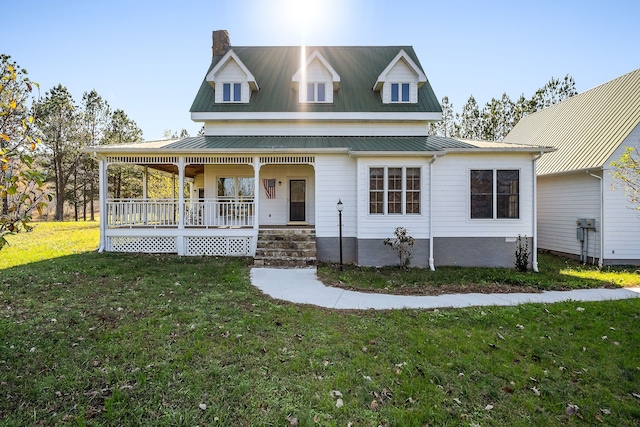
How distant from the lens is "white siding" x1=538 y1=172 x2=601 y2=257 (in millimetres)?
12727

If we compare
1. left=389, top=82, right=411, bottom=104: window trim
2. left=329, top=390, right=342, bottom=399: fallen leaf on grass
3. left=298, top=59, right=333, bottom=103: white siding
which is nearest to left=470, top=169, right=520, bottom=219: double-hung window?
left=389, top=82, right=411, bottom=104: window trim

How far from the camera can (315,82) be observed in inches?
577

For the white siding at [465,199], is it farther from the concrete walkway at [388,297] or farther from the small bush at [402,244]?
the concrete walkway at [388,297]

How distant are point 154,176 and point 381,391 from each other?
102ft

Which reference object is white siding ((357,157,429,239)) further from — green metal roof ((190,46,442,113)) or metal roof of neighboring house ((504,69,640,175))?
metal roof of neighboring house ((504,69,640,175))

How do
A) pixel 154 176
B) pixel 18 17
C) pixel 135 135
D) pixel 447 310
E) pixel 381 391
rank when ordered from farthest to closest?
pixel 135 135
pixel 154 176
pixel 18 17
pixel 447 310
pixel 381 391

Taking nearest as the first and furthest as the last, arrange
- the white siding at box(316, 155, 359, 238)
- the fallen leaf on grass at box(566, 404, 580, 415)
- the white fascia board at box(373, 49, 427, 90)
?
the fallen leaf on grass at box(566, 404, 580, 415), the white siding at box(316, 155, 359, 238), the white fascia board at box(373, 49, 427, 90)

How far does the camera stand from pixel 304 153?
12.0 meters

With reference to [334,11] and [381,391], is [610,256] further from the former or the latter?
[334,11]

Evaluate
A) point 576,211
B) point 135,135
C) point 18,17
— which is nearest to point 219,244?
point 18,17

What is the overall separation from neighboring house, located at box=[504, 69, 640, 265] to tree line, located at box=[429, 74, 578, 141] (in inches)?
609

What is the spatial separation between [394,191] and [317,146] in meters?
3.22

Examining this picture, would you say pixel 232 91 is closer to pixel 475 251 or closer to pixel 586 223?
pixel 475 251

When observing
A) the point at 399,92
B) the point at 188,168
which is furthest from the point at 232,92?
the point at 399,92
